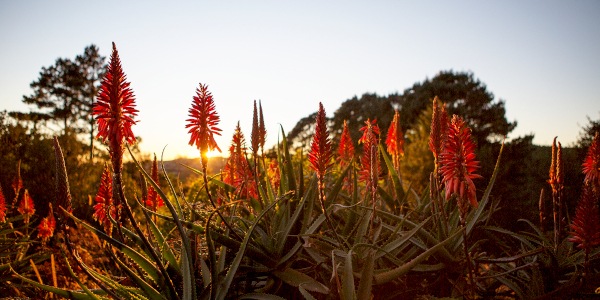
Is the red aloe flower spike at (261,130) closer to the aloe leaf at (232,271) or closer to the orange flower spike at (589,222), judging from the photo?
the aloe leaf at (232,271)

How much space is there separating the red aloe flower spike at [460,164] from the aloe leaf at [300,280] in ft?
2.66

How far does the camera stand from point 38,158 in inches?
473

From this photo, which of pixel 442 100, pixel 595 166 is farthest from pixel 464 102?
pixel 595 166

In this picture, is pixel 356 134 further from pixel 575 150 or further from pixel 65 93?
pixel 65 93

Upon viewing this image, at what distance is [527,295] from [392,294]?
0.88 meters

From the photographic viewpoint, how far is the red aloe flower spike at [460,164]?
192cm

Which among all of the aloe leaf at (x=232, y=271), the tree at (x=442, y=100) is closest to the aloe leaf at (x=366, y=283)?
the aloe leaf at (x=232, y=271)

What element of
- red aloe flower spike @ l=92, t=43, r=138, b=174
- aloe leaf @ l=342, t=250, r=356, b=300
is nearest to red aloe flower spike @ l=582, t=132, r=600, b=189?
aloe leaf @ l=342, t=250, r=356, b=300

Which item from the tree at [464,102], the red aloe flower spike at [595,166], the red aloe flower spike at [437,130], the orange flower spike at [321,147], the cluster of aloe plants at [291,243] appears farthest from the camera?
the tree at [464,102]

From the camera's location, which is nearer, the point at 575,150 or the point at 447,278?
the point at 447,278

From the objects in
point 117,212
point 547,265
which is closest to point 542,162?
point 547,265

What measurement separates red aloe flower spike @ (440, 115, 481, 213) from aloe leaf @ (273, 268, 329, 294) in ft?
2.66

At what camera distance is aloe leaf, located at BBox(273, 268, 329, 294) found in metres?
1.77

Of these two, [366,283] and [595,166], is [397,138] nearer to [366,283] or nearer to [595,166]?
[595,166]
